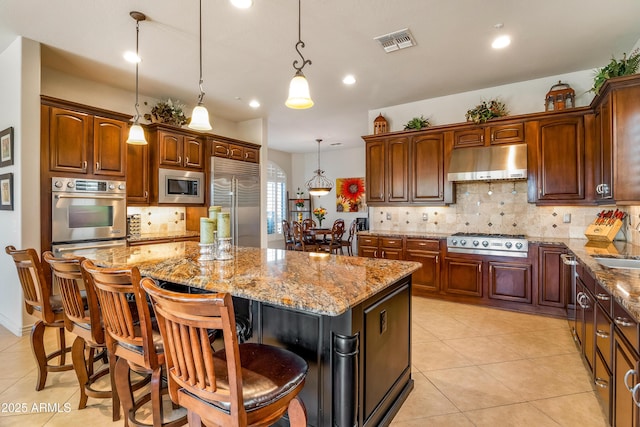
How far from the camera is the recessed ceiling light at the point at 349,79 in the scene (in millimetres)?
4114

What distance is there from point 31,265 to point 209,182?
3.23m

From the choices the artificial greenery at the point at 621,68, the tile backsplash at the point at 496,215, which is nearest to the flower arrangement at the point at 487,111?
the tile backsplash at the point at 496,215

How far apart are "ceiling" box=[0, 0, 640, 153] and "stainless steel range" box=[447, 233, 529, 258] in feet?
6.76

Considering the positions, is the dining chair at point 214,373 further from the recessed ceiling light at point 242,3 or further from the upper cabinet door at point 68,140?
the upper cabinet door at point 68,140

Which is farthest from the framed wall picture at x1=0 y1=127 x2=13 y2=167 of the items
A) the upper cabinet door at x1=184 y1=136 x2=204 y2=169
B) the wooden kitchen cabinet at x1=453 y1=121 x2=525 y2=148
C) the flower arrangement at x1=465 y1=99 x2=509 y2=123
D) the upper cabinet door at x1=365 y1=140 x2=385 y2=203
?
the flower arrangement at x1=465 y1=99 x2=509 y2=123

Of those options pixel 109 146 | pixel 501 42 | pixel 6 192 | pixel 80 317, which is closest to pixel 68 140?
pixel 109 146

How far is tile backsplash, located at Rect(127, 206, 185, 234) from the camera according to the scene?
15.9 feet

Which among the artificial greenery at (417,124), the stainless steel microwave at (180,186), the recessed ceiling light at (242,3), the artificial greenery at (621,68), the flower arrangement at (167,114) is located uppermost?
the recessed ceiling light at (242,3)

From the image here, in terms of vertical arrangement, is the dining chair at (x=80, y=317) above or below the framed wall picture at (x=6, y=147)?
below

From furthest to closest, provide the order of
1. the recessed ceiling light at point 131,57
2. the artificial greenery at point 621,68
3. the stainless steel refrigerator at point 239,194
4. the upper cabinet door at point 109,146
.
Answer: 1. the stainless steel refrigerator at point 239,194
2. the upper cabinet door at point 109,146
3. the recessed ceiling light at point 131,57
4. the artificial greenery at point 621,68

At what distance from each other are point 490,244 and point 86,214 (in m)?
4.81

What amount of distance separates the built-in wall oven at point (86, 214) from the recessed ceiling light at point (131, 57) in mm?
1431

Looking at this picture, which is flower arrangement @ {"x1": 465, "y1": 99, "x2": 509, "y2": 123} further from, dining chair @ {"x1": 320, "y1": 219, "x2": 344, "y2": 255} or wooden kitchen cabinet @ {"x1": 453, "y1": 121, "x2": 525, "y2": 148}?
dining chair @ {"x1": 320, "y1": 219, "x2": 344, "y2": 255}

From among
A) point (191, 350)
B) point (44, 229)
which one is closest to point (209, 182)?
point (44, 229)
